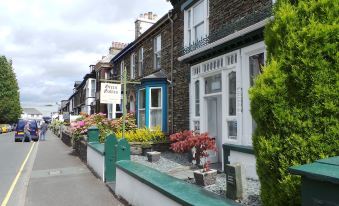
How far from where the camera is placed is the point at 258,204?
6023 mm

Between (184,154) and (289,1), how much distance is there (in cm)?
1005

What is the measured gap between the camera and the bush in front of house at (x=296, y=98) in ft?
10.8

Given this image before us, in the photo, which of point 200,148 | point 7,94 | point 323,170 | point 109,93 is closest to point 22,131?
point 109,93

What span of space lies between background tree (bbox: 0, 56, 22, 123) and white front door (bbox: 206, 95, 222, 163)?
194ft

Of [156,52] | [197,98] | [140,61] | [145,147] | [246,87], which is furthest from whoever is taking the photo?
[140,61]

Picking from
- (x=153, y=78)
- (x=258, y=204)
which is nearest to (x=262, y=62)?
(x=258, y=204)

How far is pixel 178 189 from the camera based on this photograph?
5.00m

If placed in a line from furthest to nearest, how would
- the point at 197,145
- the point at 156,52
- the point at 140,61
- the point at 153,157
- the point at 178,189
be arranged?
the point at 140,61 < the point at 156,52 < the point at 153,157 < the point at 197,145 < the point at 178,189

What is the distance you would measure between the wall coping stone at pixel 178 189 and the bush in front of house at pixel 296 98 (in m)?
0.77

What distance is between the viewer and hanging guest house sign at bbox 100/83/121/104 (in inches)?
462

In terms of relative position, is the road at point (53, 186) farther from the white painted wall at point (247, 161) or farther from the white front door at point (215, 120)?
the white front door at point (215, 120)

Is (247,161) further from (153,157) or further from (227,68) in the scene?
(153,157)

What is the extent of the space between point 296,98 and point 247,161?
5.05 meters

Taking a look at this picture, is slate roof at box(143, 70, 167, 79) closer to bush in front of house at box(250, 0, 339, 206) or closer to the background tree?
bush in front of house at box(250, 0, 339, 206)
